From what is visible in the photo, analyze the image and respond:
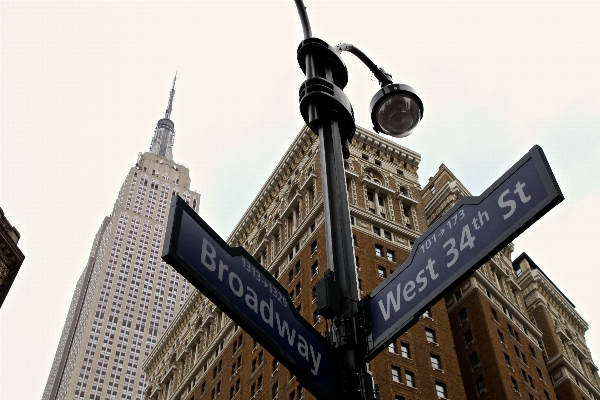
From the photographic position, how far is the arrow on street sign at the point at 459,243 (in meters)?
6.33

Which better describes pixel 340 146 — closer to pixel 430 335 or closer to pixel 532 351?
pixel 430 335

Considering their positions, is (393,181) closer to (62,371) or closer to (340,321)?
(340,321)

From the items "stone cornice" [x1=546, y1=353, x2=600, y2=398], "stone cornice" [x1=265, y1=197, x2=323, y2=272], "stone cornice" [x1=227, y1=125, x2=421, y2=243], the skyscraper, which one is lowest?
"stone cornice" [x1=546, y1=353, x2=600, y2=398]

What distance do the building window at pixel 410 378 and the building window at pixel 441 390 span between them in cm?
215

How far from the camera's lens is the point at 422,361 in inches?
2169

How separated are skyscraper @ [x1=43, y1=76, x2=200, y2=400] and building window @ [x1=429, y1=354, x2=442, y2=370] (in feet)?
353

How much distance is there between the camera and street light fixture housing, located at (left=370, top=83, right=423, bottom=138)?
9.97 metres

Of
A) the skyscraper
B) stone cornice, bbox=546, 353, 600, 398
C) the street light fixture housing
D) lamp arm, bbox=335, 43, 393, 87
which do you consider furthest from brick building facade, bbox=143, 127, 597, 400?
the skyscraper

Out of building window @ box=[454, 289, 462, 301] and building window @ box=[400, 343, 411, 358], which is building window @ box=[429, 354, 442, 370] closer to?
building window @ box=[400, 343, 411, 358]

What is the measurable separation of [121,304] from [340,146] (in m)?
167

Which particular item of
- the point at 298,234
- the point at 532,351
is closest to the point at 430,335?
the point at 532,351

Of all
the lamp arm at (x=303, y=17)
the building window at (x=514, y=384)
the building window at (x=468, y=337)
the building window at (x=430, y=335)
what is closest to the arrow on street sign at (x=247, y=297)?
the lamp arm at (x=303, y=17)

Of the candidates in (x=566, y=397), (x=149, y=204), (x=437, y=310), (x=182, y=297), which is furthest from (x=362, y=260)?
(x=149, y=204)

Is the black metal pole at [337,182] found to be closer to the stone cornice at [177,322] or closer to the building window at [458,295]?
the building window at [458,295]
